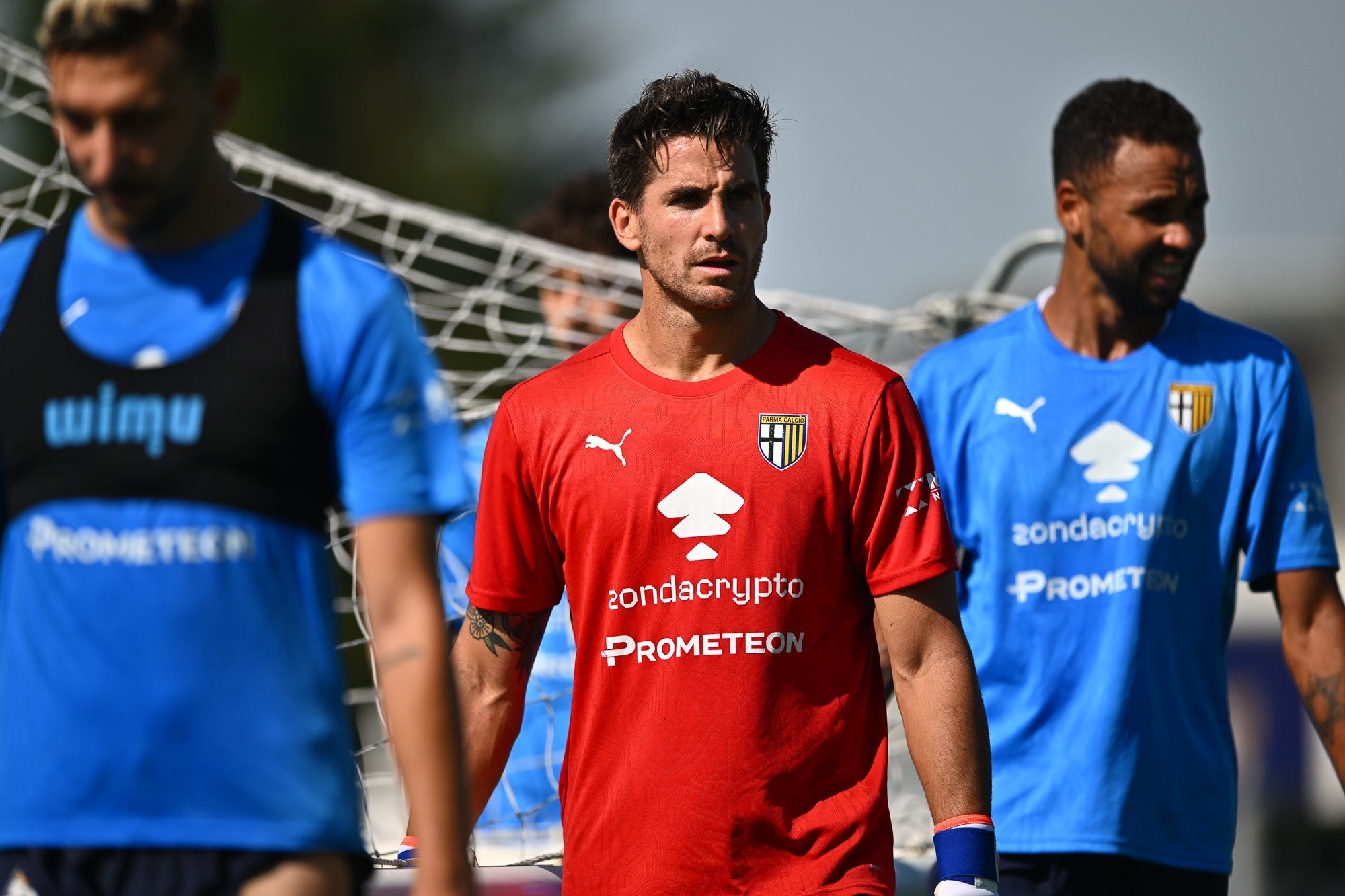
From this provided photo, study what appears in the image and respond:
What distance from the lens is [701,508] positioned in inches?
147

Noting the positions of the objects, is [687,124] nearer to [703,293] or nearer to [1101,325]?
[703,293]

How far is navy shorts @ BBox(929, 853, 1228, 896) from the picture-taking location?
446cm

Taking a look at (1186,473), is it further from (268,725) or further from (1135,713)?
(268,725)

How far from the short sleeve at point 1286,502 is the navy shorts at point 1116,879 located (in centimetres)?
74

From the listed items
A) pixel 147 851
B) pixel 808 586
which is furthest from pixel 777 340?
pixel 147 851

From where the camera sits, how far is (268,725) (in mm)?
2607

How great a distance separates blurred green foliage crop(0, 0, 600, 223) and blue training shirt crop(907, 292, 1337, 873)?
2004 centimetres

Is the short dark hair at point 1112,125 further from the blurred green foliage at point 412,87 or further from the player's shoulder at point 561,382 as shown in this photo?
the blurred green foliage at point 412,87

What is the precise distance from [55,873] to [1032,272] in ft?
59.6

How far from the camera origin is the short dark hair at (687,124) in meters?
3.96

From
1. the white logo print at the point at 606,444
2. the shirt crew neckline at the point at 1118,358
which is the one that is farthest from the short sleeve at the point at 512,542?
the shirt crew neckline at the point at 1118,358

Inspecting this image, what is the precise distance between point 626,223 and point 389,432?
1.59m

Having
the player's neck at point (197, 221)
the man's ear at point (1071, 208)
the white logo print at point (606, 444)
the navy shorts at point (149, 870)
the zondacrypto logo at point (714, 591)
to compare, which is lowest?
the navy shorts at point (149, 870)

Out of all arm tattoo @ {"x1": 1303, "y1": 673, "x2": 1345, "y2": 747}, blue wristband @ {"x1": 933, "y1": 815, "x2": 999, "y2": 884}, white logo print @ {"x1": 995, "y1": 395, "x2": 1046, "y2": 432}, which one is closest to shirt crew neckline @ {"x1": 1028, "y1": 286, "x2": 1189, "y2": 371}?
white logo print @ {"x1": 995, "y1": 395, "x2": 1046, "y2": 432}
